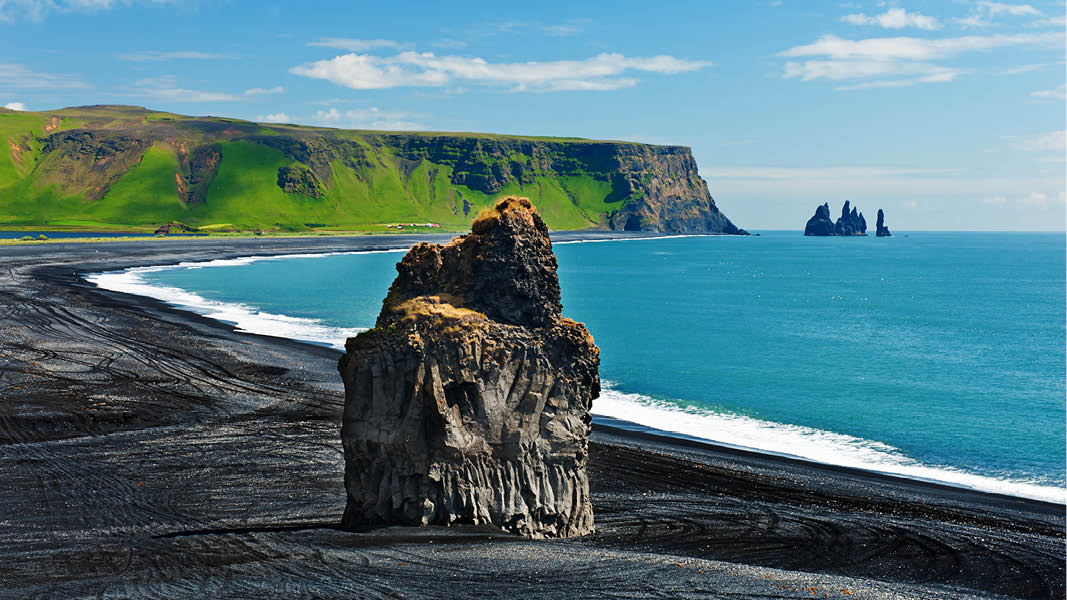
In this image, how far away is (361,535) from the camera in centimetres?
2038

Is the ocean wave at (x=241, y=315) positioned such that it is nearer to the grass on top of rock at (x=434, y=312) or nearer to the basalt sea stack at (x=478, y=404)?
the grass on top of rock at (x=434, y=312)

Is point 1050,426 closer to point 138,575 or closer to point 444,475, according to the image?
point 444,475

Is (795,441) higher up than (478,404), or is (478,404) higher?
(478,404)

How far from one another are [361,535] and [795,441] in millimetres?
23314

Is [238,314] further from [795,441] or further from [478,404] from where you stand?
[478,404]

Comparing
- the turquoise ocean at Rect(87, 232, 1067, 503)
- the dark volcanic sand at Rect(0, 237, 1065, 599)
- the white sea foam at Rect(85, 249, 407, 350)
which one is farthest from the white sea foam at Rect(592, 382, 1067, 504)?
the white sea foam at Rect(85, 249, 407, 350)

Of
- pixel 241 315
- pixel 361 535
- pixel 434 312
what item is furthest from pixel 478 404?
pixel 241 315

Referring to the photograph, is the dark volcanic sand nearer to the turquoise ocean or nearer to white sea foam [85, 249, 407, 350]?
the turquoise ocean

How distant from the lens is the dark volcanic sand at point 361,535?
1789 centimetres

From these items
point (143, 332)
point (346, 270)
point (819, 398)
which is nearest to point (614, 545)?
point (819, 398)

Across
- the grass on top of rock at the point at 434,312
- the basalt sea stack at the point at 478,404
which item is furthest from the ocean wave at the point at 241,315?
→ the basalt sea stack at the point at 478,404

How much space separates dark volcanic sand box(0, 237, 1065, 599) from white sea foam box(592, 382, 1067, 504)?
2090 millimetres

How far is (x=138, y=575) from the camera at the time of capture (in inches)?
722

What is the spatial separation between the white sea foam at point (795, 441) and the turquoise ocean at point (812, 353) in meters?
0.14
